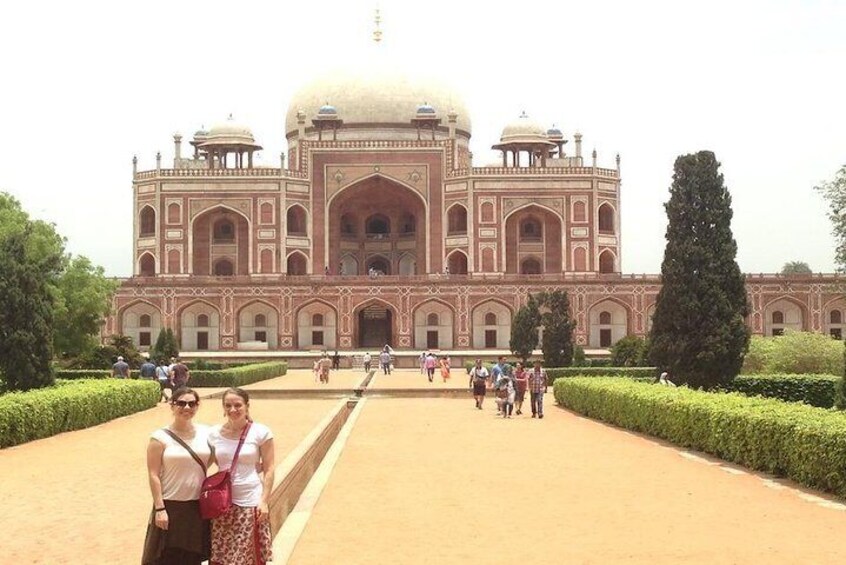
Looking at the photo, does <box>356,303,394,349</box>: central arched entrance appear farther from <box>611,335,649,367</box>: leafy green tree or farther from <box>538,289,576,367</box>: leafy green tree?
<box>538,289,576,367</box>: leafy green tree

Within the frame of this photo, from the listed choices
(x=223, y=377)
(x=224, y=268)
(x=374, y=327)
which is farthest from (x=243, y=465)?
(x=224, y=268)

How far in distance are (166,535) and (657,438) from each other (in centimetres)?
1051

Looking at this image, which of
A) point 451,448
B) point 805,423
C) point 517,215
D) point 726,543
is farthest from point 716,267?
point 517,215

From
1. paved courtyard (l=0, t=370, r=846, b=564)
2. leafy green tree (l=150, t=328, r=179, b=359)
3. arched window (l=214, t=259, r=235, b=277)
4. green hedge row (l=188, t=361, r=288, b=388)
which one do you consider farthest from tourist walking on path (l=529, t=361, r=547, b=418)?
arched window (l=214, t=259, r=235, b=277)

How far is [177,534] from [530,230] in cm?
4672

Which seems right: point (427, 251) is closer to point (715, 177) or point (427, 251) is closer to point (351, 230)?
point (351, 230)

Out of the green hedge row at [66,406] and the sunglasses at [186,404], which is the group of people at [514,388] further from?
the sunglasses at [186,404]

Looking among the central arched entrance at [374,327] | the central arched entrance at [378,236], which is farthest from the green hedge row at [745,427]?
the central arched entrance at [378,236]

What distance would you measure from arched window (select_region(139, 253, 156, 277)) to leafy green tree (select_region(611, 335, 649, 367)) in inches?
909

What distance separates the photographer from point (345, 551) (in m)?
7.39

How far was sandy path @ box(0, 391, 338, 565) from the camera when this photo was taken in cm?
746

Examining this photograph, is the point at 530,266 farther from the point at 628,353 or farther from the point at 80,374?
the point at 80,374

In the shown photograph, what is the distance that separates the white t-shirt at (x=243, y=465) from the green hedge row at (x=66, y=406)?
30.1 ft

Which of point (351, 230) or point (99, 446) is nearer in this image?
point (99, 446)
